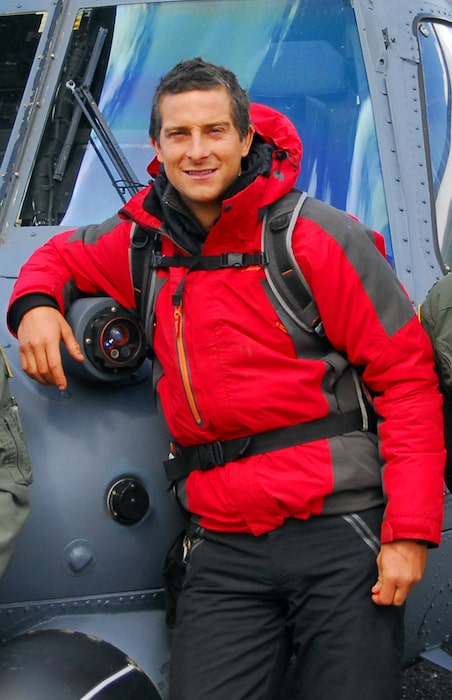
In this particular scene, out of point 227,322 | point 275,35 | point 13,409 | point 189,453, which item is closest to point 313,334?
point 227,322

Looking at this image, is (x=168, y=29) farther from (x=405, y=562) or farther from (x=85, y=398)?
(x=405, y=562)

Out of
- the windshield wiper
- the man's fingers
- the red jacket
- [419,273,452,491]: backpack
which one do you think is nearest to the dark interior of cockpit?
the windshield wiper

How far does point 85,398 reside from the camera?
253 cm

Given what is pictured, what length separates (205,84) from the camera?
89.7 inches

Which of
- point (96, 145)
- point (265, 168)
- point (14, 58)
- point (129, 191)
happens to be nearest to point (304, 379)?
point (265, 168)

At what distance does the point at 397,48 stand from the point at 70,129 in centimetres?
123

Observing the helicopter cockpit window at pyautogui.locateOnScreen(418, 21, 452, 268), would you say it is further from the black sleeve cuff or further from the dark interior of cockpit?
the black sleeve cuff

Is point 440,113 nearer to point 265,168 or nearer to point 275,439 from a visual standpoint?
point 265,168

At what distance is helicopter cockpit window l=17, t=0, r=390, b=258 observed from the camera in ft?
10.3

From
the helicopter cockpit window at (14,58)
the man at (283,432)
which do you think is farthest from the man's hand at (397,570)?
the helicopter cockpit window at (14,58)

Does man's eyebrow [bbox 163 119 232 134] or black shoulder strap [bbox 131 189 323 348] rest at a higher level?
man's eyebrow [bbox 163 119 232 134]

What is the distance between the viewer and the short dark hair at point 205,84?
89.7 inches

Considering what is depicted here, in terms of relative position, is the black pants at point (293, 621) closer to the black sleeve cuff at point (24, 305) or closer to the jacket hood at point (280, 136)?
the black sleeve cuff at point (24, 305)

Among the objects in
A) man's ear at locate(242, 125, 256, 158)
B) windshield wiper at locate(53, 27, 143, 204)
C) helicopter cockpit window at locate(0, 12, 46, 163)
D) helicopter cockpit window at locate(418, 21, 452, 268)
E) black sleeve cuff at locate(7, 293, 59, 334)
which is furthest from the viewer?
Answer: helicopter cockpit window at locate(0, 12, 46, 163)
